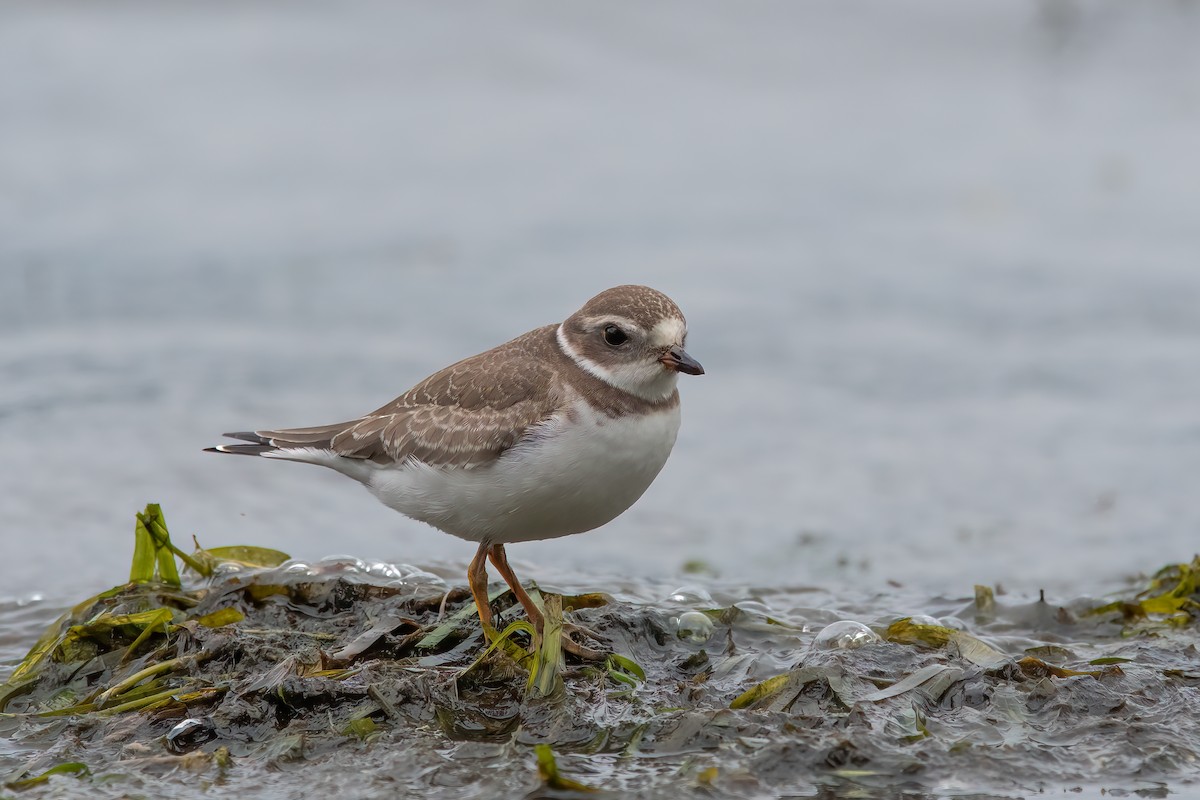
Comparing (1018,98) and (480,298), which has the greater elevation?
(1018,98)

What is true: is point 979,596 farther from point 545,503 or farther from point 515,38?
point 515,38

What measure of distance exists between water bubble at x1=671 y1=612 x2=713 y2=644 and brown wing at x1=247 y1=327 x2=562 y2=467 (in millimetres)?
1174

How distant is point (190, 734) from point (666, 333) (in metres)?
2.47

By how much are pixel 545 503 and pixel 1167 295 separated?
9.80 m

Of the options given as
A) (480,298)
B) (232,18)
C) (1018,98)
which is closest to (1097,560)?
(480,298)

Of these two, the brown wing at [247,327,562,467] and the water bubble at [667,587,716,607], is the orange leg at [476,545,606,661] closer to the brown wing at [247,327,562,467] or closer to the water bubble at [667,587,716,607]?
the brown wing at [247,327,562,467]

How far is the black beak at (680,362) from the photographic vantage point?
5512 millimetres

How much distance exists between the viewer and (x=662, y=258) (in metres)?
13.8

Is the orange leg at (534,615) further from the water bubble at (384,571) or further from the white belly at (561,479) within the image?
the water bubble at (384,571)

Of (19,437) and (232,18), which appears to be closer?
(19,437)

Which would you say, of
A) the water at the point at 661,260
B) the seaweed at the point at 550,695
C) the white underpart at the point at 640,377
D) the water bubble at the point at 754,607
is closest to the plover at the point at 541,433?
the white underpart at the point at 640,377

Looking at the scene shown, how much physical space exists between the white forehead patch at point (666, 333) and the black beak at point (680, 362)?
0.04 metres

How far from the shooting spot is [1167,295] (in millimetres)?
13102

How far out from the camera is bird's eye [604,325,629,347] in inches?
224
